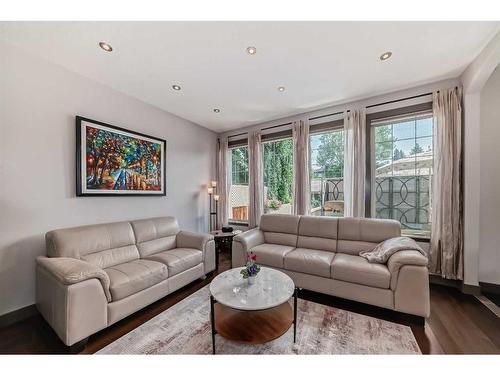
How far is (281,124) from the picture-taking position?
3.97 m

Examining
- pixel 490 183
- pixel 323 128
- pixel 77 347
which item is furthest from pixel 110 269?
pixel 490 183

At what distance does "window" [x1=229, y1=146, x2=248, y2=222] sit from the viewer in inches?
180

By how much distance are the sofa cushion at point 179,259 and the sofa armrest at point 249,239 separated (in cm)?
60

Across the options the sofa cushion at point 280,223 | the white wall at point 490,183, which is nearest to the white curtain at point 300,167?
the sofa cushion at point 280,223

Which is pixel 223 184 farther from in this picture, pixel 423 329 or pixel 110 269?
pixel 423 329

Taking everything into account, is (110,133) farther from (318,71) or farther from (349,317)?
(349,317)

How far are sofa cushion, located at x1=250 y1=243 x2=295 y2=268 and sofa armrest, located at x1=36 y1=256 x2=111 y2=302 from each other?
174 centimetres

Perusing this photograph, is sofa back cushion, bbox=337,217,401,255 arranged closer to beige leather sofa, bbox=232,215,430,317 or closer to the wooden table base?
beige leather sofa, bbox=232,215,430,317

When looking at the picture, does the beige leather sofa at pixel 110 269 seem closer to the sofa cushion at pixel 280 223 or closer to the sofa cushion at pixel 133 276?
the sofa cushion at pixel 133 276

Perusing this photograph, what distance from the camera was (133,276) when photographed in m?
2.00

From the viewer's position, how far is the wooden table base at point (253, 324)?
1.47 m

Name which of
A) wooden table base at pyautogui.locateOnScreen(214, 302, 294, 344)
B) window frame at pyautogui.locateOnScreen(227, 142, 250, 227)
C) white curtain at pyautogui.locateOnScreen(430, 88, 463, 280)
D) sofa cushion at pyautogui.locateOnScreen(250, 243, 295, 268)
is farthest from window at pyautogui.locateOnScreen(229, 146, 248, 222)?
white curtain at pyautogui.locateOnScreen(430, 88, 463, 280)
